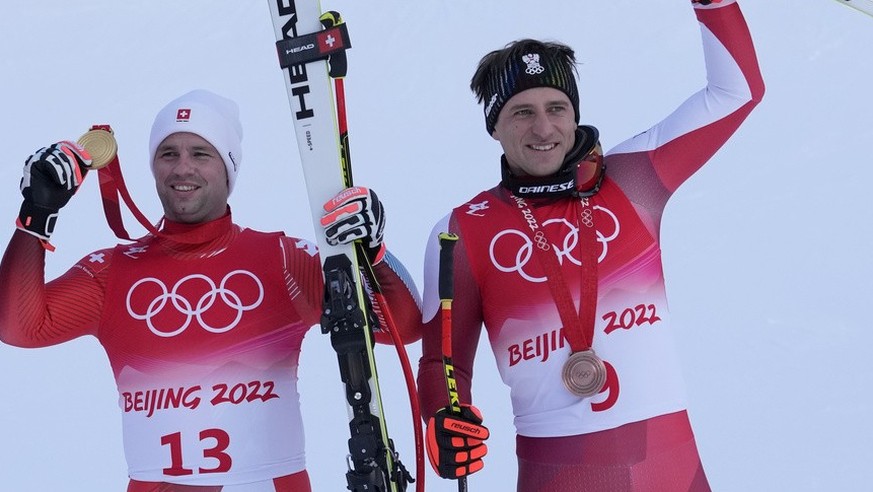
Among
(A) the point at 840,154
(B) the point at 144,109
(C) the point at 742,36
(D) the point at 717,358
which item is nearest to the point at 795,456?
(D) the point at 717,358

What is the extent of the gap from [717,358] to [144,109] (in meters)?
4.87

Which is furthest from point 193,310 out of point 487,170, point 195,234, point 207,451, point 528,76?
point 487,170

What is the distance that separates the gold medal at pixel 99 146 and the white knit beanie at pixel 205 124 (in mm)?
182

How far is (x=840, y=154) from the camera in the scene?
8.39m

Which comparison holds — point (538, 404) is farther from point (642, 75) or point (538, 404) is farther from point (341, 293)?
point (642, 75)

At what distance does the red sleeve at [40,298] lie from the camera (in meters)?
3.07

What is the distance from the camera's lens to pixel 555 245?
10.4 ft

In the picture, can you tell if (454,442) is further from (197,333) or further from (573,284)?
(197,333)

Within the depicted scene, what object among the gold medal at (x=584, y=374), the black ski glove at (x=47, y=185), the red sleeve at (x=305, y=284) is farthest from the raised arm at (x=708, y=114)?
the black ski glove at (x=47, y=185)

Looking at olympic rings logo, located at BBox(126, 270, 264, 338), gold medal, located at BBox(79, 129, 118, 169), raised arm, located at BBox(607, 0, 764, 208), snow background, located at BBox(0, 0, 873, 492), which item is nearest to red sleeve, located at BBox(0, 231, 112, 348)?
olympic rings logo, located at BBox(126, 270, 264, 338)

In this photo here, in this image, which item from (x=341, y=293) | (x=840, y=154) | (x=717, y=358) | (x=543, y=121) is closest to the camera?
(x=341, y=293)

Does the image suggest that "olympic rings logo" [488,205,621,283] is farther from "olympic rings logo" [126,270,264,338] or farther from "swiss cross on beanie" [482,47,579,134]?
"olympic rings logo" [126,270,264,338]

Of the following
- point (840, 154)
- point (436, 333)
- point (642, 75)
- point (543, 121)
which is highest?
point (642, 75)

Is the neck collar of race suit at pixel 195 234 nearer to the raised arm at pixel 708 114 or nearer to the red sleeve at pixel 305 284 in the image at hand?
the red sleeve at pixel 305 284
